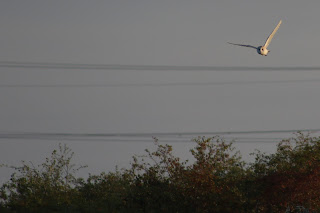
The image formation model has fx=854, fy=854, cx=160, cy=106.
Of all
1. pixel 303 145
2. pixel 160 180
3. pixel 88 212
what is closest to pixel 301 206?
pixel 303 145

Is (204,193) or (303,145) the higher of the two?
(303,145)

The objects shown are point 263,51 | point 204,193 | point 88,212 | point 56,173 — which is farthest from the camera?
point 56,173

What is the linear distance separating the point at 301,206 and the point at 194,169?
26.0 feet

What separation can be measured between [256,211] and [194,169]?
17.7 feet

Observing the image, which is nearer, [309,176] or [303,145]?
[309,176]

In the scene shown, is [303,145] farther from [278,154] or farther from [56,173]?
[56,173]

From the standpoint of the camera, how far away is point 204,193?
58.0 metres

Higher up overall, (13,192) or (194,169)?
(13,192)

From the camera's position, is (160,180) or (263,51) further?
(160,180)

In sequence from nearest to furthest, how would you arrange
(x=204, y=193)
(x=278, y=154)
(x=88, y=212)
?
(x=88, y=212) → (x=204, y=193) → (x=278, y=154)

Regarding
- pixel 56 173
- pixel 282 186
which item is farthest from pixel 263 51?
pixel 56 173

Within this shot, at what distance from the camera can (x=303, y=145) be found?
63.7m

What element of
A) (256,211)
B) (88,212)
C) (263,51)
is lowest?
(88,212)

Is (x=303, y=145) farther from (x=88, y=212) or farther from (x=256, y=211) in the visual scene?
(x=88, y=212)
